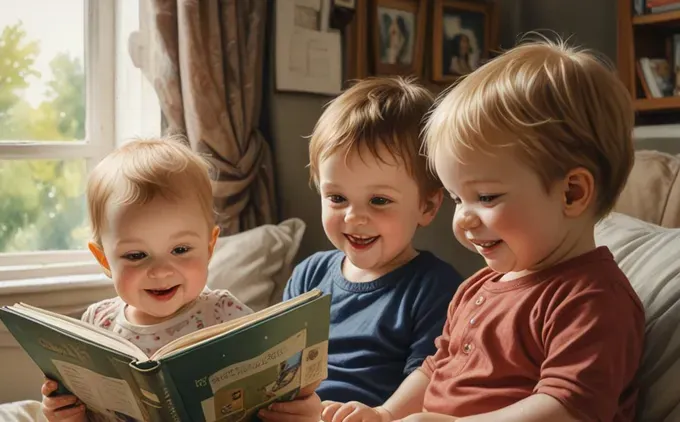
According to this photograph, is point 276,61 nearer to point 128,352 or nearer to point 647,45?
point 647,45

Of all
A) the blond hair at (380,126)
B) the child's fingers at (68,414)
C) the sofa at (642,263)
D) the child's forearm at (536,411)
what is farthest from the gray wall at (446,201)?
the child's forearm at (536,411)

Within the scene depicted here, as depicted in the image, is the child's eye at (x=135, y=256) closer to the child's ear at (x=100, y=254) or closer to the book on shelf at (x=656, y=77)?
the child's ear at (x=100, y=254)

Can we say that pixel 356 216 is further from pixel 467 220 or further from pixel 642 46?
pixel 642 46

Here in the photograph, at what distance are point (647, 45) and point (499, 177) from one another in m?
1.87

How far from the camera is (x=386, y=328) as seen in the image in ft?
4.91

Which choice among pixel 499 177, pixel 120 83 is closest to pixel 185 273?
pixel 499 177

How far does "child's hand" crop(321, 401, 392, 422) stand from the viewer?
4.09 feet

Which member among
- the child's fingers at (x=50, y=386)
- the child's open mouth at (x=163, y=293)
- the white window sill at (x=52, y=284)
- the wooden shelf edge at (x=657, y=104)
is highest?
the wooden shelf edge at (x=657, y=104)

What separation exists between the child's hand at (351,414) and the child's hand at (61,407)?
0.39 metres

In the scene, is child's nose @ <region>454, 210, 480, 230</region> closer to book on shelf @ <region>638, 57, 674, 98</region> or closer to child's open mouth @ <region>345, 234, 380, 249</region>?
child's open mouth @ <region>345, 234, 380, 249</region>

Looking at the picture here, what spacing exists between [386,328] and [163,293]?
0.43 m

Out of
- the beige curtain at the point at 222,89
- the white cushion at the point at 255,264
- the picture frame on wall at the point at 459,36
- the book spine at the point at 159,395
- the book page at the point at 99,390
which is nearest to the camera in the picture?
the book spine at the point at 159,395

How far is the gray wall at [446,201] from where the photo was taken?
2.47m

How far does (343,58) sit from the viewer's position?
2594mm
